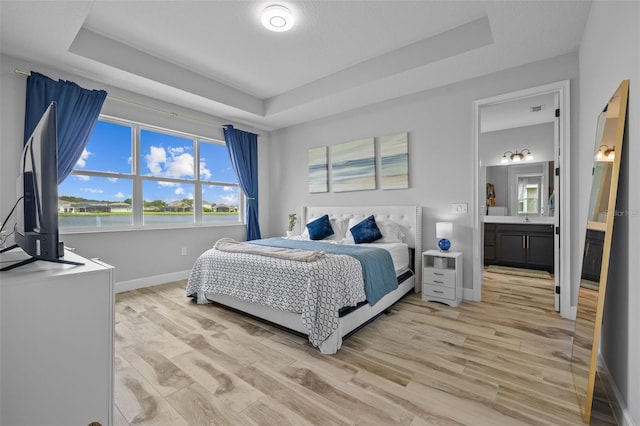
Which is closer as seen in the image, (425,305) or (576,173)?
(576,173)

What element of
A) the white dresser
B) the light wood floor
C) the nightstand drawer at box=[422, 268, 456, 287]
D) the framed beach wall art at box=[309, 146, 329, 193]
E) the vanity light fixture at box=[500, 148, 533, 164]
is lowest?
the light wood floor

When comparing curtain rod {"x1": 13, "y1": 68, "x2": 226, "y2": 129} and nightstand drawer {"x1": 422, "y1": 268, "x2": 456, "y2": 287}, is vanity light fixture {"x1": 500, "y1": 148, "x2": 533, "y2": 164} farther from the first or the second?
curtain rod {"x1": 13, "y1": 68, "x2": 226, "y2": 129}

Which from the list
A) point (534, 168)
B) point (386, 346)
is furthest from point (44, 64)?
point (534, 168)

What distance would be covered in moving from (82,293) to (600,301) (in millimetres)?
2477

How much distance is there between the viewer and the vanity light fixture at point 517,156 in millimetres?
5531

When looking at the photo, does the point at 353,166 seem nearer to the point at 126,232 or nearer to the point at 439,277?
the point at 439,277

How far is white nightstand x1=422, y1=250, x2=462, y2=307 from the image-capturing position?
3.24 metres

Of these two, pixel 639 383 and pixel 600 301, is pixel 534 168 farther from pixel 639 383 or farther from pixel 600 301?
pixel 639 383

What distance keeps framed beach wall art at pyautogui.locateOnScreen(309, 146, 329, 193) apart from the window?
139 cm

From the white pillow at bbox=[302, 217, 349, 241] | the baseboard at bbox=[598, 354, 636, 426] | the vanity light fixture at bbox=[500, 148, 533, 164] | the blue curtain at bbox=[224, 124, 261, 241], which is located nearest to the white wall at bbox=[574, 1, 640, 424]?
the baseboard at bbox=[598, 354, 636, 426]

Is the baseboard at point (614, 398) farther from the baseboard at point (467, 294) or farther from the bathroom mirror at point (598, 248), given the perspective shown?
the baseboard at point (467, 294)

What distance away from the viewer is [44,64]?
10.1 feet

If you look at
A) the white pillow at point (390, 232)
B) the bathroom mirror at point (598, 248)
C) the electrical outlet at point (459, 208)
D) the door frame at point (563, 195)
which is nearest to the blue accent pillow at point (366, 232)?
the white pillow at point (390, 232)

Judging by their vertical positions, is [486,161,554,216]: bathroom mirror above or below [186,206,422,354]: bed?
above
